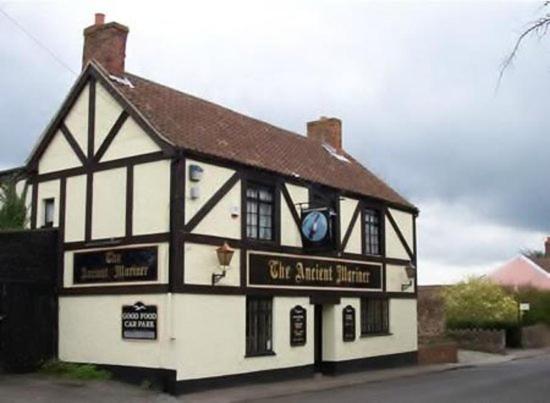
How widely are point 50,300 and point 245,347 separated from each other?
5.06 metres

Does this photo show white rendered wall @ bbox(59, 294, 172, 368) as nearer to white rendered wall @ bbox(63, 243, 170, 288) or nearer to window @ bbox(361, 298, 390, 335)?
white rendered wall @ bbox(63, 243, 170, 288)

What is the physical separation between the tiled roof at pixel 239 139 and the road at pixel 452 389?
596 cm

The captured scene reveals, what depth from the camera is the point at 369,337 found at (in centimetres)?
2531

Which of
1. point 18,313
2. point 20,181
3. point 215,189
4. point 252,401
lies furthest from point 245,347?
point 20,181

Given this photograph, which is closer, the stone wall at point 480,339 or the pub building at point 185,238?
the pub building at point 185,238

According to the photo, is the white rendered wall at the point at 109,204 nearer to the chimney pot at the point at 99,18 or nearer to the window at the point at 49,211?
the window at the point at 49,211

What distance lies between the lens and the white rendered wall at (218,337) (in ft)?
59.7

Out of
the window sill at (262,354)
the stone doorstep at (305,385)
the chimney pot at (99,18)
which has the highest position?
the chimney pot at (99,18)

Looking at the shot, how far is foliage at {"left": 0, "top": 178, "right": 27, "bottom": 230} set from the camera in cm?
2186

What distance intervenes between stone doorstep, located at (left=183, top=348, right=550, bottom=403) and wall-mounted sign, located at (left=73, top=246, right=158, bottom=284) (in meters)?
3.01

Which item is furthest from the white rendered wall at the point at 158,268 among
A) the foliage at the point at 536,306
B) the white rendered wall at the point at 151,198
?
the foliage at the point at 536,306

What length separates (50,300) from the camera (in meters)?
20.4

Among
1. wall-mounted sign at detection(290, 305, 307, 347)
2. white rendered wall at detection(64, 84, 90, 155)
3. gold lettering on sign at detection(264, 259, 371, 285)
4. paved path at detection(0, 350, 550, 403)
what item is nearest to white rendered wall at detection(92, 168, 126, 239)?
white rendered wall at detection(64, 84, 90, 155)

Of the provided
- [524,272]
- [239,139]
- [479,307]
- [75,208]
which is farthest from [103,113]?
[524,272]
